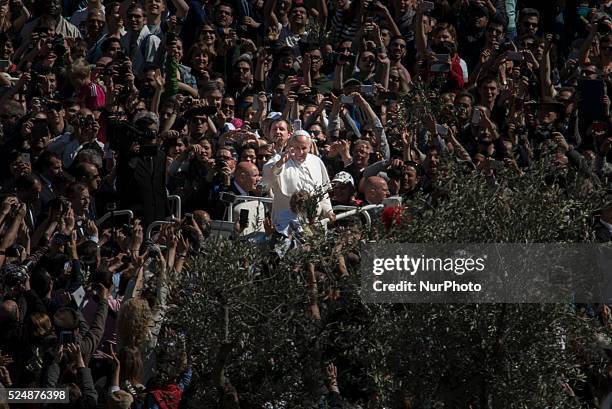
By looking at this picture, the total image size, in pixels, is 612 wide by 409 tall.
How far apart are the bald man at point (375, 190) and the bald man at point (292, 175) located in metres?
0.49

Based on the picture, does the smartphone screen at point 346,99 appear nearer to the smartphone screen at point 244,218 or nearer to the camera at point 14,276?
the smartphone screen at point 244,218

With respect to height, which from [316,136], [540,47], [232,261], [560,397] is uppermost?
[540,47]

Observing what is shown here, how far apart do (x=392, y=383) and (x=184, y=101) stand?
24.0ft

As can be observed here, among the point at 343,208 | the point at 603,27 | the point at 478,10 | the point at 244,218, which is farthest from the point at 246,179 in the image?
the point at 603,27

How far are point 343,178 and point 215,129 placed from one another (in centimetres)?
245

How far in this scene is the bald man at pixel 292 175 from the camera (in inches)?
688

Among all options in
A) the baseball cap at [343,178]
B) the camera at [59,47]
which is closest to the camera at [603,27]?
the baseball cap at [343,178]

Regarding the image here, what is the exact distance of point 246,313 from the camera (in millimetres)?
14922

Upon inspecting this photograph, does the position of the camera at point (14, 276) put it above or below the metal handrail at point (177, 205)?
below

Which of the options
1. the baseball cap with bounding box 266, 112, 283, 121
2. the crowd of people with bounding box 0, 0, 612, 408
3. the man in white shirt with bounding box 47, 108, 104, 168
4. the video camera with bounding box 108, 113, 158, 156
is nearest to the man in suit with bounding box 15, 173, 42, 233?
the crowd of people with bounding box 0, 0, 612, 408

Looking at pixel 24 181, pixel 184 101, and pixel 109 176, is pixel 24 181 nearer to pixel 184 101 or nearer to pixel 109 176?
pixel 109 176

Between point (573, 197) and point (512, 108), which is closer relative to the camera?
point (573, 197)

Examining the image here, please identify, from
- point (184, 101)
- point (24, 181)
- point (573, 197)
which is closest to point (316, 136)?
point (184, 101)

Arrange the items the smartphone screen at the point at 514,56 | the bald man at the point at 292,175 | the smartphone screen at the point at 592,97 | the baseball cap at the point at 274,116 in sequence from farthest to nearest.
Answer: the smartphone screen at the point at 514,56
the smartphone screen at the point at 592,97
the baseball cap at the point at 274,116
the bald man at the point at 292,175
